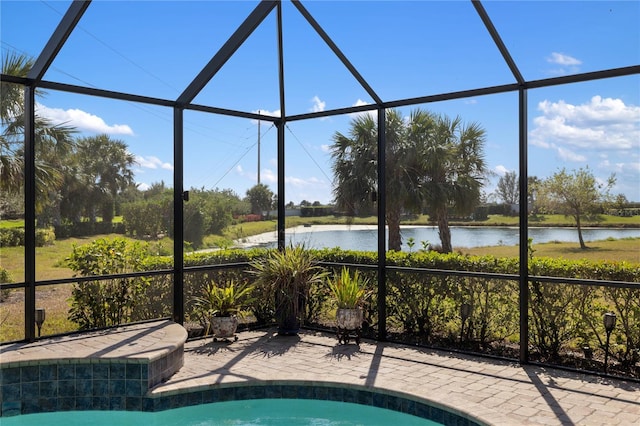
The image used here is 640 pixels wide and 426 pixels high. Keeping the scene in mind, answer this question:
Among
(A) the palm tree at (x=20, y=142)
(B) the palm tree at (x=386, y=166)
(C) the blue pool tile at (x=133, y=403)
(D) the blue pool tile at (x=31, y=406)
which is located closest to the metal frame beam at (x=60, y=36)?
(A) the palm tree at (x=20, y=142)

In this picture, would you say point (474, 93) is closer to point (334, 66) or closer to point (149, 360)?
point (334, 66)

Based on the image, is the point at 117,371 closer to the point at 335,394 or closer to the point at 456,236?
the point at 335,394

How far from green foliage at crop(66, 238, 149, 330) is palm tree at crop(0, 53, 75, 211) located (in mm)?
1050

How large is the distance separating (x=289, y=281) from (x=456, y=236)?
2841 millimetres

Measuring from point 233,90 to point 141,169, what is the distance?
2494mm

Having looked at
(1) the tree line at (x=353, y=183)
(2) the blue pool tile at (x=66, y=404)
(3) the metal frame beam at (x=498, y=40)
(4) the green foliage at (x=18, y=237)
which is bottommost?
(2) the blue pool tile at (x=66, y=404)

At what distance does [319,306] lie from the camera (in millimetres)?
8375

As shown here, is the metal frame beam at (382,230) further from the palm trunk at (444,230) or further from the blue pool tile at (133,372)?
the blue pool tile at (133,372)

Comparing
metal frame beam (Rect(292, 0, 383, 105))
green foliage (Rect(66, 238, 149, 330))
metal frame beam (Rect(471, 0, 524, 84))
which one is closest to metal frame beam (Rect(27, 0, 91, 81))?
metal frame beam (Rect(292, 0, 383, 105))

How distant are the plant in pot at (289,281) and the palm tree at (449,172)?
210cm

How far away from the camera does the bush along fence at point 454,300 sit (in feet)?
19.9

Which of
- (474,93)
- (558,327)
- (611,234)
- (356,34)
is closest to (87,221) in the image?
(356,34)

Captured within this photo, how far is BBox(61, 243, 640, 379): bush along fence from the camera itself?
6055mm

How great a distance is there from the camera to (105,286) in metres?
7.19
